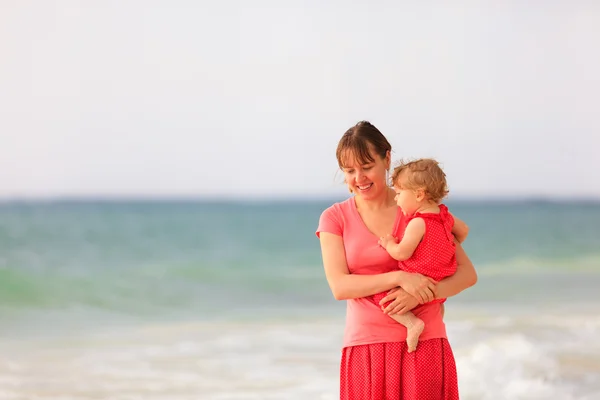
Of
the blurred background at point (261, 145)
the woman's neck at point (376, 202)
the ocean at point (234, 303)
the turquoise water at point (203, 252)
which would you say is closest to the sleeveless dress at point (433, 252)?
the woman's neck at point (376, 202)

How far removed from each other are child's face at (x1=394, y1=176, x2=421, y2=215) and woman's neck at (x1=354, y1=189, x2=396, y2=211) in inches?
4.1

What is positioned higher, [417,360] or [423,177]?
[423,177]

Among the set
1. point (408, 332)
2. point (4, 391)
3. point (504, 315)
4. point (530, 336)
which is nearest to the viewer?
point (408, 332)

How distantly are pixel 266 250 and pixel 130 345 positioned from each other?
437 centimetres

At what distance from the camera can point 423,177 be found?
2543 mm

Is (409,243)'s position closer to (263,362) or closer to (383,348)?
(383,348)

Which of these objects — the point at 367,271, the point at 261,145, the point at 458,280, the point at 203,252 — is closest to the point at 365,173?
the point at 367,271

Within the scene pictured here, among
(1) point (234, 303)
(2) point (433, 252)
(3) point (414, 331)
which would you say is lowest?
(3) point (414, 331)

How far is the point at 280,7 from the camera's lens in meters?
8.99

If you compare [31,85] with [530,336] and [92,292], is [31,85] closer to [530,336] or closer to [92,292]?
[92,292]

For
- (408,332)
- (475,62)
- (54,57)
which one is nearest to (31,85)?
(54,57)

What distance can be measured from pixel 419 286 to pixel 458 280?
0.49 feet

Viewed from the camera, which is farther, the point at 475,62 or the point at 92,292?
the point at 475,62

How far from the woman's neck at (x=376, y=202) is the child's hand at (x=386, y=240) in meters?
0.12
